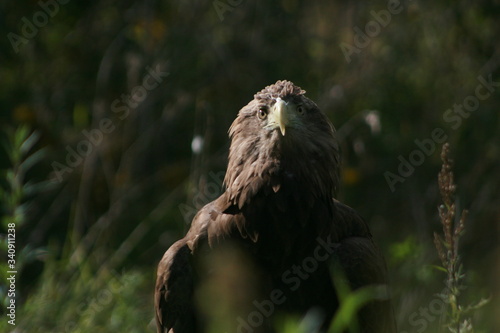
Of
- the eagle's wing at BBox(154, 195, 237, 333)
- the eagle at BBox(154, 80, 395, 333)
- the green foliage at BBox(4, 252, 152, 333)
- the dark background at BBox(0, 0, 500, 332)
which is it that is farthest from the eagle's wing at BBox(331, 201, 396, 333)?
the dark background at BBox(0, 0, 500, 332)

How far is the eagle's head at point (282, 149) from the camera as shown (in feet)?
14.4

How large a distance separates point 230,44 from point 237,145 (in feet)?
10.5

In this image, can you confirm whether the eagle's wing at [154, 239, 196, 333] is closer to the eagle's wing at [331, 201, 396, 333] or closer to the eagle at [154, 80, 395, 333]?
the eagle at [154, 80, 395, 333]

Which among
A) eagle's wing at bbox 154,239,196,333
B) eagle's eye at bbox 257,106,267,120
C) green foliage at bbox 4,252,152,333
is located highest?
eagle's eye at bbox 257,106,267,120

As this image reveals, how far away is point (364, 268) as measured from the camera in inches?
171

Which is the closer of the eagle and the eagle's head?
the eagle

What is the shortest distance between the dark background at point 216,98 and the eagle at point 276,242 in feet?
7.42

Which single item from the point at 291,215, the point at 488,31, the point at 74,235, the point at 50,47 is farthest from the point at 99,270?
the point at 488,31

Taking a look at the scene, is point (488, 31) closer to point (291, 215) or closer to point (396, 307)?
point (396, 307)

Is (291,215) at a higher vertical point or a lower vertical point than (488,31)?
lower

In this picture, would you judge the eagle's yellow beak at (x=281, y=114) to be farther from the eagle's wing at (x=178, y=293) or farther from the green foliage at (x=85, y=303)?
the green foliage at (x=85, y=303)

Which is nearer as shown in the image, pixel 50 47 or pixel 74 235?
pixel 74 235

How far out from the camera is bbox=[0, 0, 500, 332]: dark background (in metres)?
7.03

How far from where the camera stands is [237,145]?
4.61 meters
